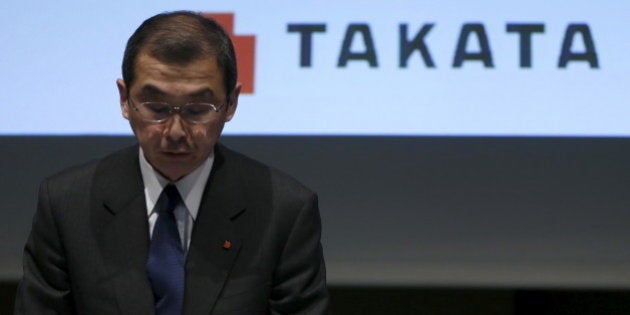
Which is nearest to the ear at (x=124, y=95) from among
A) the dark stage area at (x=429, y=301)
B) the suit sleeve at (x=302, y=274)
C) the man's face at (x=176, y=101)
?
the man's face at (x=176, y=101)

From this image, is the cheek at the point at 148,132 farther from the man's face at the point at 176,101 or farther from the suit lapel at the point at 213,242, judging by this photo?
the suit lapel at the point at 213,242

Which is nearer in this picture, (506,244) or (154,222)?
(154,222)

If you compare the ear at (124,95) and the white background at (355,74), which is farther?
the white background at (355,74)

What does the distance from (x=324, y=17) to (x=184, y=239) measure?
1108mm

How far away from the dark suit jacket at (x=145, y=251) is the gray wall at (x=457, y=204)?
0.98 metres

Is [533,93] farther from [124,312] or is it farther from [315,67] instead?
[124,312]

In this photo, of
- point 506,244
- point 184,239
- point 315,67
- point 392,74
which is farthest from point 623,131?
point 184,239

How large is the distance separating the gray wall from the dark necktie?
1.04m

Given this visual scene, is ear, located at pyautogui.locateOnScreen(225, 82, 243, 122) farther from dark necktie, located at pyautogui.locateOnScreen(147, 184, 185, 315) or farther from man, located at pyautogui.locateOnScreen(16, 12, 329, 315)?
dark necktie, located at pyautogui.locateOnScreen(147, 184, 185, 315)

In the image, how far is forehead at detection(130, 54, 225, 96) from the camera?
48.8 inches

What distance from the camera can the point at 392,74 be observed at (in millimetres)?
2309

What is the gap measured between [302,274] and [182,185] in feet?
0.63

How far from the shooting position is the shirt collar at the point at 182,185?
134cm

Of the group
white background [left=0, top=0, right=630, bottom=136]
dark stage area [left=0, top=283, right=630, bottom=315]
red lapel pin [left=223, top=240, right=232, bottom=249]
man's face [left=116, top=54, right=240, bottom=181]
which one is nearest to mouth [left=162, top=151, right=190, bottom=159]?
man's face [left=116, top=54, right=240, bottom=181]
